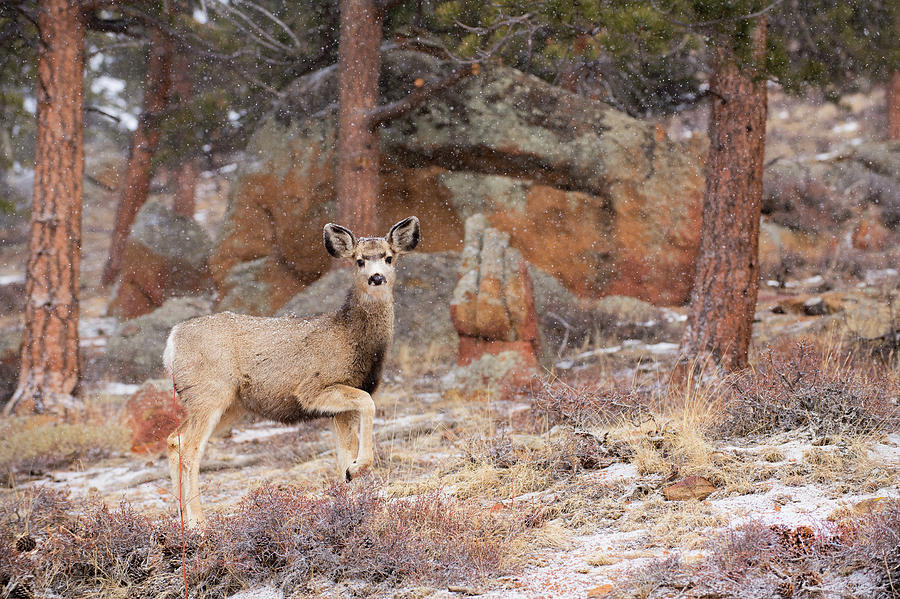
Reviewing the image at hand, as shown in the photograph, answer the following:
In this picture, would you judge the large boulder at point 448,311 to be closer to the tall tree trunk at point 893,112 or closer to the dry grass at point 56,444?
the dry grass at point 56,444

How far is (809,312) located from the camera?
13141 millimetres

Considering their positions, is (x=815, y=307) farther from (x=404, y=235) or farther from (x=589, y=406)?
(x=404, y=235)

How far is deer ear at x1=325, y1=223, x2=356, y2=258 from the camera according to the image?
6230 millimetres

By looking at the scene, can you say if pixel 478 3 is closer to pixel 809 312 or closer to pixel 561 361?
pixel 561 361

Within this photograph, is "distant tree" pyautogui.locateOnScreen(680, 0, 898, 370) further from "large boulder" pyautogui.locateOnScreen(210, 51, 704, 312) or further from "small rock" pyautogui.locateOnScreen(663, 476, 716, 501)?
"large boulder" pyautogui.locateOnScreen(210, 51, 704, 312)

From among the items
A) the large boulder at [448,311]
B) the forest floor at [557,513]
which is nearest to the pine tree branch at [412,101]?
the large boulder at [448,311]

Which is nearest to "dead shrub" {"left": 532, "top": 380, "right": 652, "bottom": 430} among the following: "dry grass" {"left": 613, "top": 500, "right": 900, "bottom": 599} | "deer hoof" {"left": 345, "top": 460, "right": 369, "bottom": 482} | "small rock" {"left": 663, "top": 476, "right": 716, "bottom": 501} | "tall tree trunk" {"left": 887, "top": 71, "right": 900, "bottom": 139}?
"small rock" {"left": 663, "top": 476, "right": 716, "bottom": 501}

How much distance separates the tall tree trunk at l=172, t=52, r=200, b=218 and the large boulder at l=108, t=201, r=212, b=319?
241cm

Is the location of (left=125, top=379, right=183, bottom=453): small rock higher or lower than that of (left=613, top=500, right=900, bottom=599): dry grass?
lower

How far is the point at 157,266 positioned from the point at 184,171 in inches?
228

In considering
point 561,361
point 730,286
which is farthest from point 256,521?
point 561,361

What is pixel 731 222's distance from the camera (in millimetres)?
9195

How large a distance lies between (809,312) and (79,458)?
36.3 ft

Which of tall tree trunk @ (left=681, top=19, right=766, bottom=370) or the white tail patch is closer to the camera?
the white tail patch
